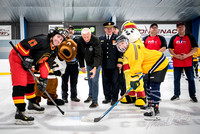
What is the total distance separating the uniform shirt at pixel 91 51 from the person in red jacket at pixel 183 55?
1380 millimetres

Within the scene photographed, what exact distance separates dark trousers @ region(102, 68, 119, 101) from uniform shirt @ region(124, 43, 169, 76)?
2.24 feet

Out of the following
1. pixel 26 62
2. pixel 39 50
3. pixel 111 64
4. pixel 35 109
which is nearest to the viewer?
pixel 26 62

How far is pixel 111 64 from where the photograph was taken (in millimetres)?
2777

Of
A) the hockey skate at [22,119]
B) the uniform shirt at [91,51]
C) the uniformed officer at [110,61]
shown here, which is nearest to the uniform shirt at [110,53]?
the uniformed officer at [110,61]

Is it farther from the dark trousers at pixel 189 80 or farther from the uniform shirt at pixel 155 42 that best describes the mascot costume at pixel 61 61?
the dark trousers at pixel 189 80

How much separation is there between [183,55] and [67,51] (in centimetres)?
190

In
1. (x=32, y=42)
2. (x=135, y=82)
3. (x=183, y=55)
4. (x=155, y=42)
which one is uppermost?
(x=155, y=42)

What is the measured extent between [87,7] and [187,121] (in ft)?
23.6

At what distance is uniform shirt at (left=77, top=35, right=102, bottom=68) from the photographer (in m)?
2.60

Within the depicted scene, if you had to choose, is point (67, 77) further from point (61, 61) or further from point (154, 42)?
point (154, 42)

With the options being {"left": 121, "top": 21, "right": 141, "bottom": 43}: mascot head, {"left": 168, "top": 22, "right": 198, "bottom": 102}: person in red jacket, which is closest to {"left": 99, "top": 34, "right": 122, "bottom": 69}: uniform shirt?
{"left": 121, "top": 21, "right": 141, "bottom": 43}: mascot head

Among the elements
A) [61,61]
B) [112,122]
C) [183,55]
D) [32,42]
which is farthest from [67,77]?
[183,55]

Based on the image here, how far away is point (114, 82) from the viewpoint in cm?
281

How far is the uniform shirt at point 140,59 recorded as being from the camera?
2.02 meters
